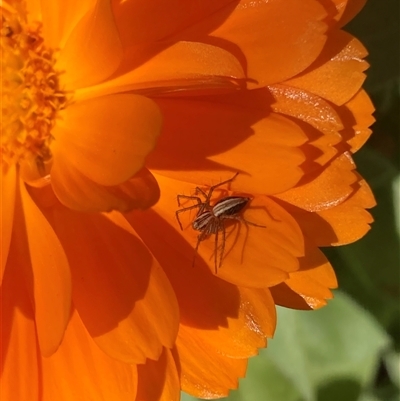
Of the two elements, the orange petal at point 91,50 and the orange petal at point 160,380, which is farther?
the orange petal at point 160,380

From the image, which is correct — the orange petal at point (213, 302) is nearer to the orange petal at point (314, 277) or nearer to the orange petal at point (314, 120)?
the orange petal at point (314, 277)

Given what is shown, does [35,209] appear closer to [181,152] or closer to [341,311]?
[181,152]

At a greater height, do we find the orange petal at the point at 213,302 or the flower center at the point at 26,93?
the flower center at the point at 26,93

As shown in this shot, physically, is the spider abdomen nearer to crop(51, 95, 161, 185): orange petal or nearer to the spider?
the spider

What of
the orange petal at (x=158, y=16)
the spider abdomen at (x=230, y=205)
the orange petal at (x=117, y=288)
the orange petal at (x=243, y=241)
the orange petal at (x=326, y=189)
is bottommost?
the orange petal at (x=117, y=288)

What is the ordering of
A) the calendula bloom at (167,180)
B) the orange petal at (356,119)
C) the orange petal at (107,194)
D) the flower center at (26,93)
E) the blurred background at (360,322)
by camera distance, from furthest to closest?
the blurred background at (360,322) < the flower center at (26,93) < the orange petal at (356,119) < the calendula bloom at (167,180) < the orange petal at (107,194)

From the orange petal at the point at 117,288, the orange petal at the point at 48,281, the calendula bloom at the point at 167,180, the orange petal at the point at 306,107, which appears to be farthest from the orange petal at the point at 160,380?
the orange petal at the point at 306,107

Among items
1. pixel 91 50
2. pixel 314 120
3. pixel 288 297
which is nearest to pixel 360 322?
pixel 288 297

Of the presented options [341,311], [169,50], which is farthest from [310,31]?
[341,311]
